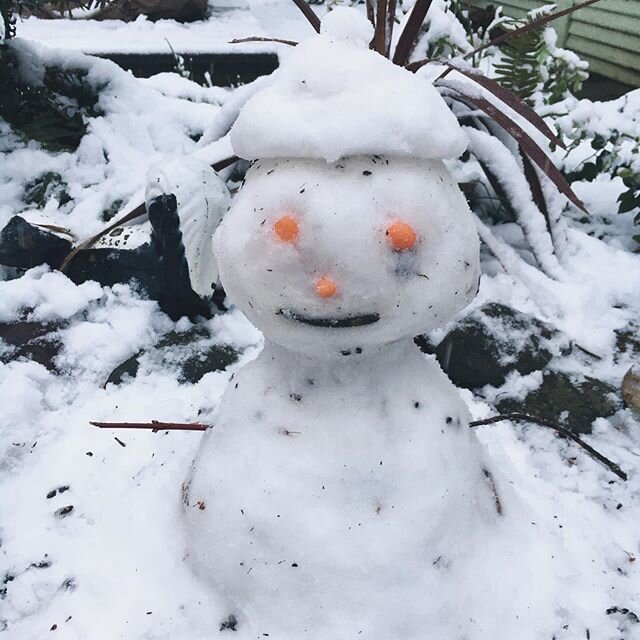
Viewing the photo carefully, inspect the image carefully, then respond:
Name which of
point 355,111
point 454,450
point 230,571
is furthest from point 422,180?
point 230,571

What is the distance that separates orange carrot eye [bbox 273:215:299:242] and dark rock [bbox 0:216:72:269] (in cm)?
161

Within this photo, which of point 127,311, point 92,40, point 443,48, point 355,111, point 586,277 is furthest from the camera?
point 92,40

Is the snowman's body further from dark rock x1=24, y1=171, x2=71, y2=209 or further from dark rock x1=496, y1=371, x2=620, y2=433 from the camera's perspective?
dark rock x1=24, y1=171, x2=71, y2=209

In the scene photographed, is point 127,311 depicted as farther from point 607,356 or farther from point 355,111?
point 607,356

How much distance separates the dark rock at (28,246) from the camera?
2.13 m

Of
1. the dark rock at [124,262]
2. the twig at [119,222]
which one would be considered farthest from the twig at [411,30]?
the dark rock at [124,262]

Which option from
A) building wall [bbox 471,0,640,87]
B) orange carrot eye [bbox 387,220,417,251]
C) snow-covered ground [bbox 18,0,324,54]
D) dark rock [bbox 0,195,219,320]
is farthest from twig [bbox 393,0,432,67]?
building wall [bbox 471,0,640,87]

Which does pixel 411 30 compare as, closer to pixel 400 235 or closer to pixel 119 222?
pixel 119 222

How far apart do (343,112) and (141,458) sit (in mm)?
1054

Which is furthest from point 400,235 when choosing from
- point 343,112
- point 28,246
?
point 28,246

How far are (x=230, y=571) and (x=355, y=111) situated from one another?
78cm

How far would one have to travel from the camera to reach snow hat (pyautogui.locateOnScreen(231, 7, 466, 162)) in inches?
32.4

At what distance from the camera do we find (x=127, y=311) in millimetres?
2076

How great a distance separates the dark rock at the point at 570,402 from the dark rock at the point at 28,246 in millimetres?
1637
